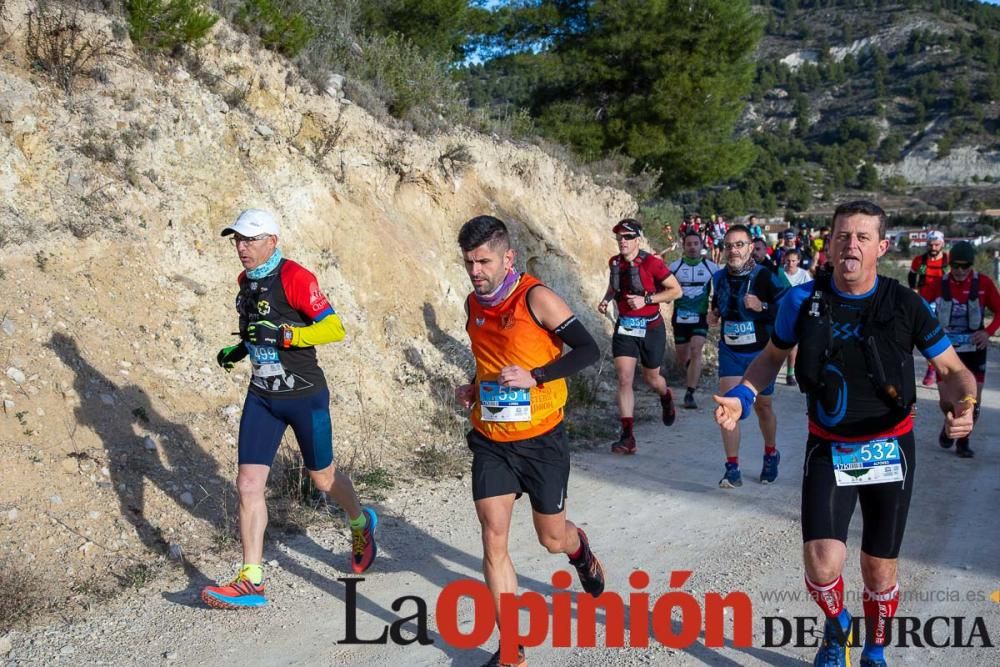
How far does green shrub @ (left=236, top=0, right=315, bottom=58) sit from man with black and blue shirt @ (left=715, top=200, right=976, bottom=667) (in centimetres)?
846

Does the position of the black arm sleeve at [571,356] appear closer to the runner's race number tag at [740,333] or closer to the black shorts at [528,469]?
the black shorts at [528,469]

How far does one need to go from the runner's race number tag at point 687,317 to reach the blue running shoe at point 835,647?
272 inches

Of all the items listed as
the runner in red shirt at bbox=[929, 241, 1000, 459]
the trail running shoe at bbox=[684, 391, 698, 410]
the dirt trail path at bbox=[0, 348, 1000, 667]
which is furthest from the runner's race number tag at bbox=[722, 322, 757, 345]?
the trail running shoe at bbox=[684, 391, 698, 410]

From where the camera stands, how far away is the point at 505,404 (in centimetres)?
432

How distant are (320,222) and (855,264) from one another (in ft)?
22.4

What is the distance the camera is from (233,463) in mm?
6777

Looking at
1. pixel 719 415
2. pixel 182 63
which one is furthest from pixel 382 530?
pixel 182 63

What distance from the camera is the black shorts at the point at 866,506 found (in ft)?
12.7

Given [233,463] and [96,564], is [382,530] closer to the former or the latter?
[233,463]

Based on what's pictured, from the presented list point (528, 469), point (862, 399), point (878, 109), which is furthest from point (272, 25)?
point (878, 109)

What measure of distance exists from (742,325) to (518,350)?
3.63 m

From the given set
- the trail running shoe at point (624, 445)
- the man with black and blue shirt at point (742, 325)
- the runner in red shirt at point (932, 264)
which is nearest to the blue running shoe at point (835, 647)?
the man with black and blue shirt at point (742, 325)

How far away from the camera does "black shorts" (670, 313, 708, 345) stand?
1080cm

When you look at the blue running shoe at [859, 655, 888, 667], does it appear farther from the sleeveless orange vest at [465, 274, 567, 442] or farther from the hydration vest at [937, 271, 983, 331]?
the hydration vest at [937, 271, 983, 331]
